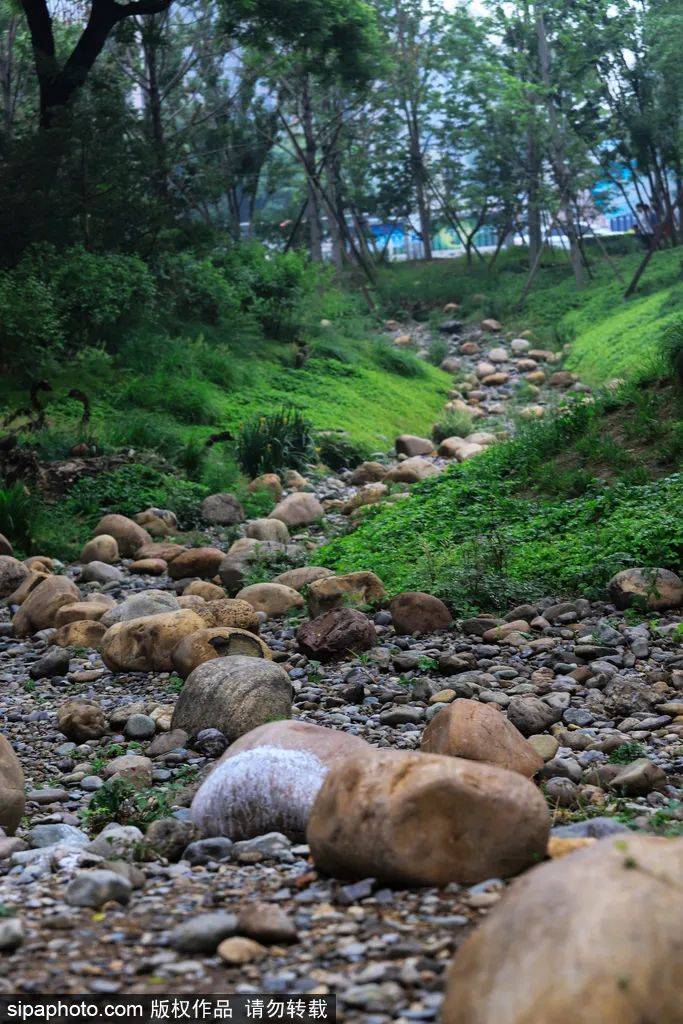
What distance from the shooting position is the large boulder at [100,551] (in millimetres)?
9469

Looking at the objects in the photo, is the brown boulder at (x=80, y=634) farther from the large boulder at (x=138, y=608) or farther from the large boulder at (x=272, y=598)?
the large boulder at (x=272, y=598)

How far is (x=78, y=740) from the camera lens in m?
5.52

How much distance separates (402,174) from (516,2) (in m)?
6.32

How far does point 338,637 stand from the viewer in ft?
21.3

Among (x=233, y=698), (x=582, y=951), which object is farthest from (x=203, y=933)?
(x=233, y=698)

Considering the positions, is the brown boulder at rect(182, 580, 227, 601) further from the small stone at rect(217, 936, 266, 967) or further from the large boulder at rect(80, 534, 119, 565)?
the small stone at rect(217, 936, 266, 967)

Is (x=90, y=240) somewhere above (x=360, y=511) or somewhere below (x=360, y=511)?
above

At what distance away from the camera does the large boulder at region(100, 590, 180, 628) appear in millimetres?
7281

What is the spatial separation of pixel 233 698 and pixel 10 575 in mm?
3989

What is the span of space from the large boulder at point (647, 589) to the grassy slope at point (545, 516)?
8.9 inches

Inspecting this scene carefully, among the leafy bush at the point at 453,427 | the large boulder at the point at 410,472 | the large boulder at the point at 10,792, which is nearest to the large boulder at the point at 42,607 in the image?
the large boulder at the point at 10,792

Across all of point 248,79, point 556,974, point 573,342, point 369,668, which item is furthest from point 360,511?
point 248,79

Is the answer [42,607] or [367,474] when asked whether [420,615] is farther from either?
[367,474]

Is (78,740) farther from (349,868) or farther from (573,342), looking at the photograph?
(573,342)
